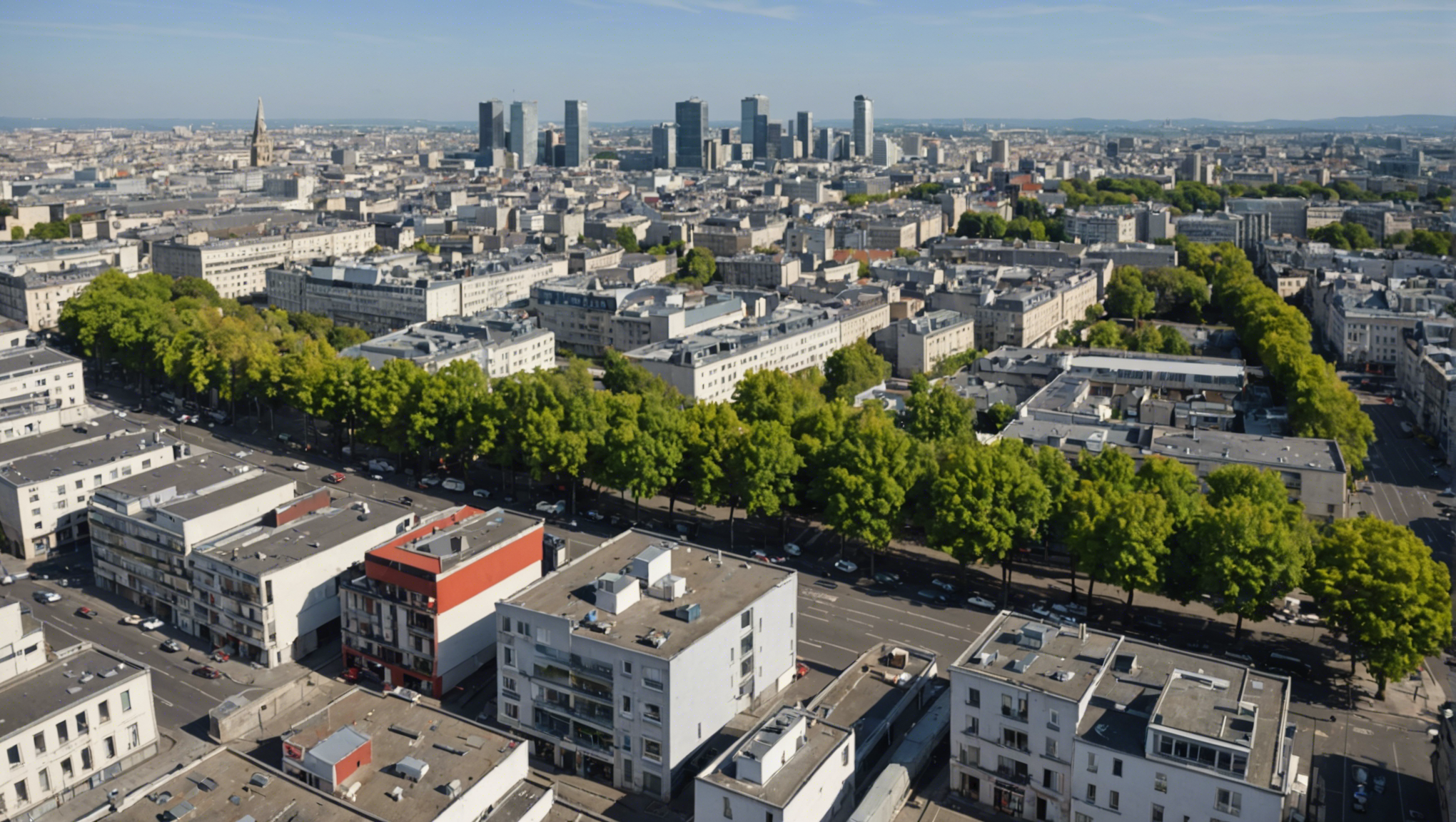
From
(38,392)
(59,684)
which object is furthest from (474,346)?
(59,684)

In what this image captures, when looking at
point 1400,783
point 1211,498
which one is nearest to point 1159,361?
point 1211,498

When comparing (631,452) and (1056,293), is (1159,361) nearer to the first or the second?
(1056,293)

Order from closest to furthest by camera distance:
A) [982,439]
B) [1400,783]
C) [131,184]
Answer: [1400,783] < [982,439] < [131,184]

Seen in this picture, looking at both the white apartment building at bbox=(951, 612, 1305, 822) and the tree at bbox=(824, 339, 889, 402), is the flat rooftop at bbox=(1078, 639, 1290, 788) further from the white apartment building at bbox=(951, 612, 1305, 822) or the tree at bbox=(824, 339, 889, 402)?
the tree at bbox=(824, 339, 889, 402)

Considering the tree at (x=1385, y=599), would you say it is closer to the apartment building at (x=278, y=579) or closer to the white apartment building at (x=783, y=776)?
the white apartment building at (x=783, y=776)

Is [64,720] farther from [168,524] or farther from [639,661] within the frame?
[639,661]

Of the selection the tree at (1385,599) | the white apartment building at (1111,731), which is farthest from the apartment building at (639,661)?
the tree at (1385,599)

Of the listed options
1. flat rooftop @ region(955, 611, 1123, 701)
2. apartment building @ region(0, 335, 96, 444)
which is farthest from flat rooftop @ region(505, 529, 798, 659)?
apartment building @ region(0, 335, 96, 444)
